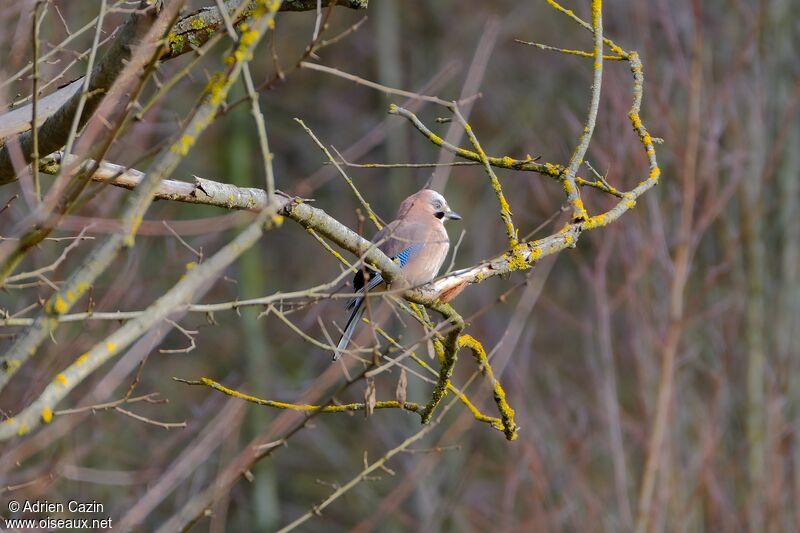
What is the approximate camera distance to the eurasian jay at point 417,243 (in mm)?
5270

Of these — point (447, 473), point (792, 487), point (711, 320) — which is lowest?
point (447, 473)

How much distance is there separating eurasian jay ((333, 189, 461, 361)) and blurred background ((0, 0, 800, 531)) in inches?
21.7

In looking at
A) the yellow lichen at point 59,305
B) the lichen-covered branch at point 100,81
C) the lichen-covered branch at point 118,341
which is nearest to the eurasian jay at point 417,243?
the lichen-covered branch at point 100,81

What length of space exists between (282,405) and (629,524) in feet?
14.1

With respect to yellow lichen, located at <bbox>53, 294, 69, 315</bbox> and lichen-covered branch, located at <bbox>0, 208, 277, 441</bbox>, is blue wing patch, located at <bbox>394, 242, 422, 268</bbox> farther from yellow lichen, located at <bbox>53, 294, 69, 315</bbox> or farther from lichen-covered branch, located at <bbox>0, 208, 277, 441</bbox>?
yellow lichen, located at <bbox>53, 294, 69, 315</bbox>

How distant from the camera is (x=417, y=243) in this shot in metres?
5.41

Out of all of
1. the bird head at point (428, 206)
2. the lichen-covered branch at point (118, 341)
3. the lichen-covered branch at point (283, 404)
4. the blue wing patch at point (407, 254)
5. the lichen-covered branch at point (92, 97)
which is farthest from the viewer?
the bird head at point (428, 206)

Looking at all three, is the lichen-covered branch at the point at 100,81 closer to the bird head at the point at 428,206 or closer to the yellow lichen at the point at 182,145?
the yellow lichen at the point at 182,145

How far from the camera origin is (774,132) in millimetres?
10422

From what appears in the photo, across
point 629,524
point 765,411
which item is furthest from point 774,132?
point 629,524

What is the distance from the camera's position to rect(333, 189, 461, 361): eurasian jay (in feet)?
17.3

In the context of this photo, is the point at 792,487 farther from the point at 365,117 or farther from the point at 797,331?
the point at 365,117

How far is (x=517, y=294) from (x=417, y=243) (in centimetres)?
846

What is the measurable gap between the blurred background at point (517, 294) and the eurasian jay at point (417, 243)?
55 centimetres
